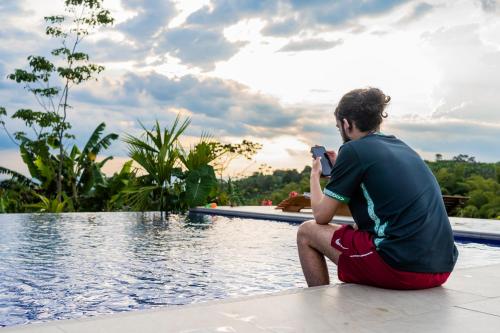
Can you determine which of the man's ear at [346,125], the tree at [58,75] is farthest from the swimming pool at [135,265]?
the tree at [58,75]

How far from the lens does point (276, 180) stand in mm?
22906

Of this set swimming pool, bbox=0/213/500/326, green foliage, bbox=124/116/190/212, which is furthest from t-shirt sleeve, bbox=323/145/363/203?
green foliage, bbox=124/116/190/212

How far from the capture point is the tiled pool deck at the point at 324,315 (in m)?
2.36

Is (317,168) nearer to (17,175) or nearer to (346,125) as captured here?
(346,125)

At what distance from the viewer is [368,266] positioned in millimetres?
3004

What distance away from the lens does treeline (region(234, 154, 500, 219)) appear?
→ 553 inches

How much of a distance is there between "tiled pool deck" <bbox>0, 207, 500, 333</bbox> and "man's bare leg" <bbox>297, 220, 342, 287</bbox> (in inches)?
5.7

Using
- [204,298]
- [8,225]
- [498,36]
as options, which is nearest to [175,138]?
[8,225]

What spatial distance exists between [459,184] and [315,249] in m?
14.2

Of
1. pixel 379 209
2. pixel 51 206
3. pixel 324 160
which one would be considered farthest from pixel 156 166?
pixel 379 209

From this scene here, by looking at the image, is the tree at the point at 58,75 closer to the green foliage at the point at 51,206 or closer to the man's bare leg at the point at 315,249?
the green foliage at the point at 51,206

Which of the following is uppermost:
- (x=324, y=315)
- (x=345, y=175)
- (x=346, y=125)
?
(x=346, y=125)

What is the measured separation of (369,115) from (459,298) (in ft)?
3.68

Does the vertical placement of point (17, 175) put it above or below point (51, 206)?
above
